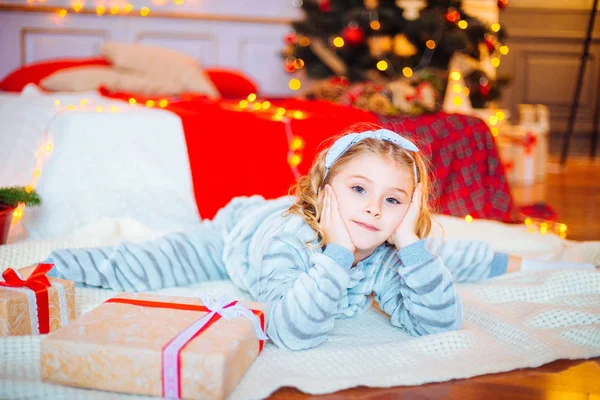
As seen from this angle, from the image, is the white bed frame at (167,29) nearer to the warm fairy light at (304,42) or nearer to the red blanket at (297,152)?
the warm fairy light at (304,42)

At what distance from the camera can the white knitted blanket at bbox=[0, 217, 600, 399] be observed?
98 cm

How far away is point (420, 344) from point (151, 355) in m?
0.49

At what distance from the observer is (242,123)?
212 cm

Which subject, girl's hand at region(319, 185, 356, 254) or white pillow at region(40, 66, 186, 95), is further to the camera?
white pillow at region(40, 66, 186, 95)

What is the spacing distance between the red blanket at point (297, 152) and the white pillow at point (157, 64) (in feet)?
1.73

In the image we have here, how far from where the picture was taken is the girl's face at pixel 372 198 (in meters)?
1.13

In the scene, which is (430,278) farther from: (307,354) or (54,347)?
(54,347)

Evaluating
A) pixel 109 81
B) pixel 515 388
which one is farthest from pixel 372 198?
pixel 109 81

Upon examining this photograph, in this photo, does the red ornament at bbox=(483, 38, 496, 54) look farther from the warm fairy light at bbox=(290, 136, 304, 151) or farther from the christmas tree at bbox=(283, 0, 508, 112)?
the warm fairy light at bbox=(290, 136, 304, 151)

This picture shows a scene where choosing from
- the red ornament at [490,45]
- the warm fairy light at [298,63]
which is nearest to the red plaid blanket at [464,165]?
the red ornament at [490,45]

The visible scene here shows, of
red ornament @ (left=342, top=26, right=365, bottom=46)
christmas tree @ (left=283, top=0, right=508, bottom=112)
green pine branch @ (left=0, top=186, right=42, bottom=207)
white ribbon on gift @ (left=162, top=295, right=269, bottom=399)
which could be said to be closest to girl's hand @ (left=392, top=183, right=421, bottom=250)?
white ribbon on gift @ (left=162, top=295, right=269, bottom=399)

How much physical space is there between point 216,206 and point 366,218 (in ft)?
3.23

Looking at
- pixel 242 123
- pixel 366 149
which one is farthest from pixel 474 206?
pixel 366 149

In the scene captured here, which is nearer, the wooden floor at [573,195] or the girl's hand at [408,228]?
the girl's hand at [408,228]
